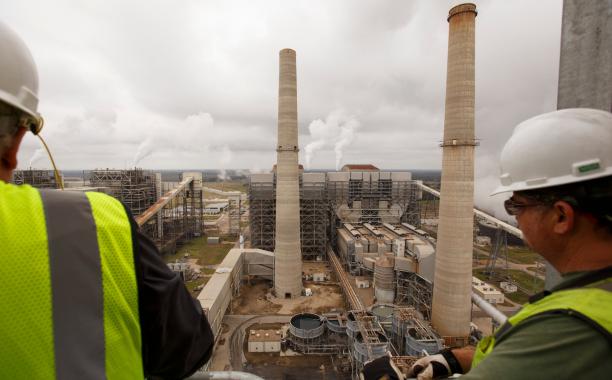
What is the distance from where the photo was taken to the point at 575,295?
1158 mm

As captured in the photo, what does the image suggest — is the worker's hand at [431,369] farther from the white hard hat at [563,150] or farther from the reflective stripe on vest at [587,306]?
the white hard hat at [563,150]

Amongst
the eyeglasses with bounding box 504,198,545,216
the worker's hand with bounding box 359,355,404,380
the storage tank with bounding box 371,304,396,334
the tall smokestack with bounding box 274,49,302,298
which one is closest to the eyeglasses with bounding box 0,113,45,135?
the worker's hand with bounding box 359,355,404,380

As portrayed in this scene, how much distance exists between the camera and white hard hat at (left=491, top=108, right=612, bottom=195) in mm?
1491

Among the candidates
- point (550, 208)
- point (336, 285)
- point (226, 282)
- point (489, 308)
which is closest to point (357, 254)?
point (336, 285)

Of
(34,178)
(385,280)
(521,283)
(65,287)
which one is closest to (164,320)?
(65,287)

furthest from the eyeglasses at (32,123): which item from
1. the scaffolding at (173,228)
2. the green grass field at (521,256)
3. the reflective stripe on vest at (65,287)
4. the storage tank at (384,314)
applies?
the green grass field at (521,256)

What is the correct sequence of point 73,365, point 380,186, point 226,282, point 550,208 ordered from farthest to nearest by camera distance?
point 380,186 → point 226,282 → point 550,208 → point 73,365

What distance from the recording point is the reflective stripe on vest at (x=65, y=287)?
0.96 meters

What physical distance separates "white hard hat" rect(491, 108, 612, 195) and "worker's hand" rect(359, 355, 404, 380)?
4.78 feet

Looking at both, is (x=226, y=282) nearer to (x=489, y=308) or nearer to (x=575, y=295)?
(x=489, y=308)

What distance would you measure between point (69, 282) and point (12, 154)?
60 cm

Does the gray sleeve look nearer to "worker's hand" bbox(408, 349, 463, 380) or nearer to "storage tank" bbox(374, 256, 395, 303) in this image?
"worker's hand" bbox(408, 349, 463, 380)

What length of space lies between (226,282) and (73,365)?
20510mm

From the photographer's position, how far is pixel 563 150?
159cm
